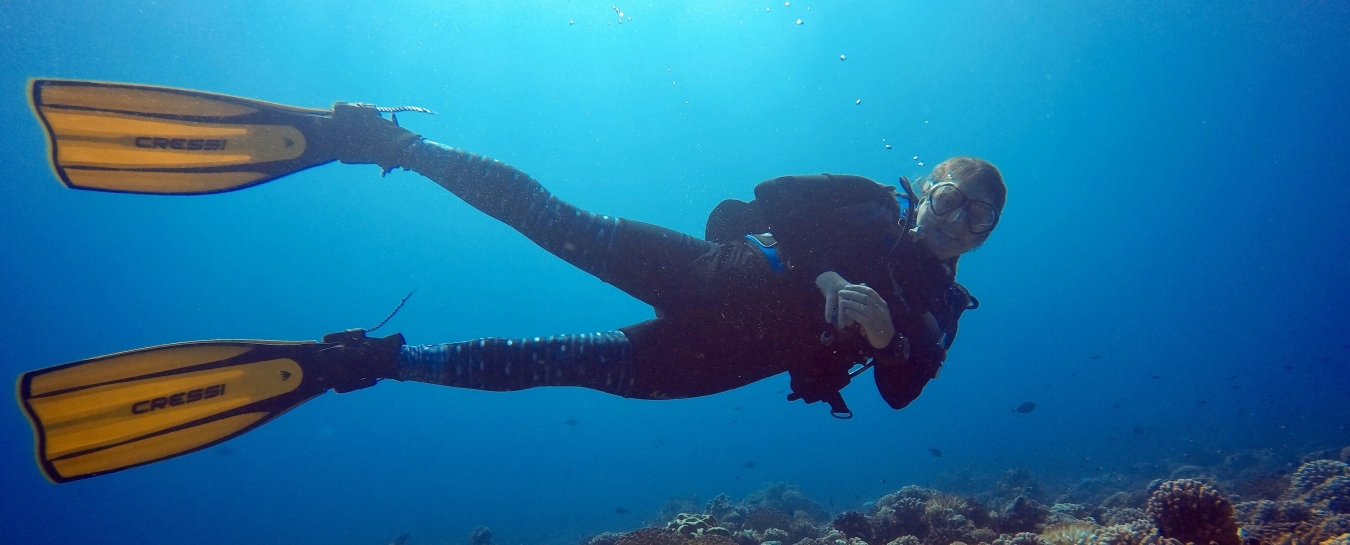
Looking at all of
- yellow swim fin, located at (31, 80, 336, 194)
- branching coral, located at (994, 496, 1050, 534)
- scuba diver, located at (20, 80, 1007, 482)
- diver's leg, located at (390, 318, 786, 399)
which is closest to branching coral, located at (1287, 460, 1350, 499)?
branching coral, located at (994, 496, 1050, 534)

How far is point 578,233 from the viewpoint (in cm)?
364

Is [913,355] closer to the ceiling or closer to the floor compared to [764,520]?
closer to the ceiling

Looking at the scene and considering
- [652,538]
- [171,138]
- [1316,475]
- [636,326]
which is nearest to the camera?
[636,326]

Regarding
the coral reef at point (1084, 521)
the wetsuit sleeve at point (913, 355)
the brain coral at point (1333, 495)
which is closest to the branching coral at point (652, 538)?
the coral reef at point (1084, 521)

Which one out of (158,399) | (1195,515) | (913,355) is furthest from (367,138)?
(1195,515)

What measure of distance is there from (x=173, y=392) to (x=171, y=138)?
2142 mm

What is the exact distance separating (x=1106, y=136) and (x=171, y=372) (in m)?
82.3

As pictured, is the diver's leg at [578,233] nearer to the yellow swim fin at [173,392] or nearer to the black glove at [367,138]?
the black glove at [367,138]

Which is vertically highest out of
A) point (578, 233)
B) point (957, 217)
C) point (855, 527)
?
point (957, 217)

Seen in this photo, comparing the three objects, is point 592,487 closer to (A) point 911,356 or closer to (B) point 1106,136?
(A) point 911,356

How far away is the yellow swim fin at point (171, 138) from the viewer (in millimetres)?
3939

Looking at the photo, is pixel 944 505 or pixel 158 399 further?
pixel 944 505

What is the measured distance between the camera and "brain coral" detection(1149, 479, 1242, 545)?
3.84 metres

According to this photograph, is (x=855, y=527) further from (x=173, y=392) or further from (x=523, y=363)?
(x=173, y=392)
